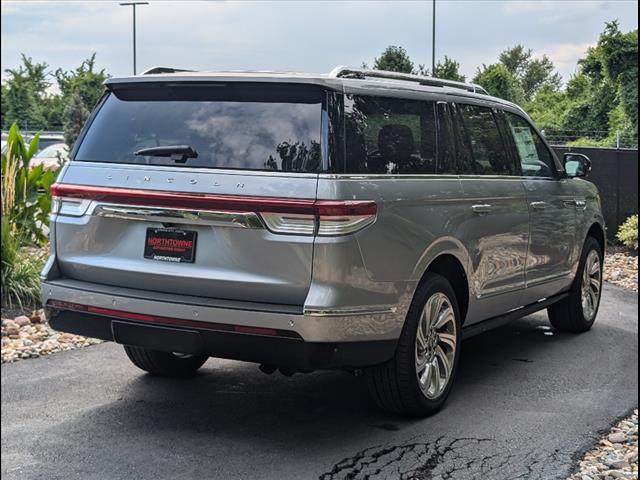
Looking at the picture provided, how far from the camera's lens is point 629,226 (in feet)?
41.4

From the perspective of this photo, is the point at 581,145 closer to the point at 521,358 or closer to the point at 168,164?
the point at 521,358

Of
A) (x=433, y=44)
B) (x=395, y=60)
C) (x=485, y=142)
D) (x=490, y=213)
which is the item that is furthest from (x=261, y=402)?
(x=395, y=60)

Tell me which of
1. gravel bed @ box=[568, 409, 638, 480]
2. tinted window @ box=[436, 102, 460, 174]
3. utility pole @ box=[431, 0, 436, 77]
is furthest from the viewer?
utility pole @ box=[431, 0, 436, 77]

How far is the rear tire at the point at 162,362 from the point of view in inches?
227

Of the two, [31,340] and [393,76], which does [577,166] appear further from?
[31,340]

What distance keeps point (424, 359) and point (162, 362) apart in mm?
1757

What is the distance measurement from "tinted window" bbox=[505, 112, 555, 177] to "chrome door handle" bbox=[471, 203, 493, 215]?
94 cm

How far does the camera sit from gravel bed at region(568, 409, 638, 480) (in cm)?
443

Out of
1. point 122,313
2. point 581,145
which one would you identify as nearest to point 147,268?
point 122,313

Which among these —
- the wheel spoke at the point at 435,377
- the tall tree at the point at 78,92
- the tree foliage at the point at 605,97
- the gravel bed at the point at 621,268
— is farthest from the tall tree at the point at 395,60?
the wheel spoke at the point at 435,377

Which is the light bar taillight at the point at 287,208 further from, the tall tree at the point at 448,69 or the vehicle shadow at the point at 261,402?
the tall tree at the point at 448,69

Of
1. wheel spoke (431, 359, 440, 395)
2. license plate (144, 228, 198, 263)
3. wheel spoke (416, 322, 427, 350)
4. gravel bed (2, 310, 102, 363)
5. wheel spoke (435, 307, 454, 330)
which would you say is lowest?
gravel bed (2, 310, 102, 363)

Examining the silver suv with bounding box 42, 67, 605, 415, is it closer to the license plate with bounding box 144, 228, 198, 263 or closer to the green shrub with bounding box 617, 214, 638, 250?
the license plate with bounding box 144, 228, 198, 263

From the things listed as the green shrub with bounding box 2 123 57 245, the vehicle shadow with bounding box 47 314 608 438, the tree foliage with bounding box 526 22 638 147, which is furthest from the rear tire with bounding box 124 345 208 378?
the tree foliage with bounding box 526 22 638 147
